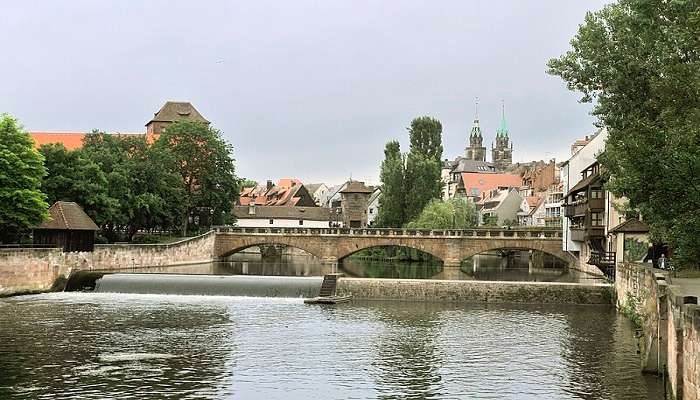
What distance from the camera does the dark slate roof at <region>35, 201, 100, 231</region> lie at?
53.0m

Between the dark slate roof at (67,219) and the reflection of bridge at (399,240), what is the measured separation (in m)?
24.5

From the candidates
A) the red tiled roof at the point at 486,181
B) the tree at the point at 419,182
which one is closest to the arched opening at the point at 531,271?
the tree at the point at 419,182

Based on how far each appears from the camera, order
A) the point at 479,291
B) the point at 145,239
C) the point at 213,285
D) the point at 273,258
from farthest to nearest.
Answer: the point at 273,258, the point at 145,239, the point at 213,285, the point at 479,291

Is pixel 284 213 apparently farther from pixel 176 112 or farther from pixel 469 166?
pixel 469 166

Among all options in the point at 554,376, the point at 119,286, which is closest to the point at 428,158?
the point at 119,286

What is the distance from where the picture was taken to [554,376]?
24828 millimetres

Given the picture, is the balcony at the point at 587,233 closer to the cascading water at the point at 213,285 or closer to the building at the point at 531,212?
the cascading water at the point at 213,285

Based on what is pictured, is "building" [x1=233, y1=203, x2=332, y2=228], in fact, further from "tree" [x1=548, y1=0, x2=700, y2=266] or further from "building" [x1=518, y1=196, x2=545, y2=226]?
"tree" [x1=548, y1=0, x2=700, y2=266]

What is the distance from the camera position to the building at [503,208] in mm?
129750

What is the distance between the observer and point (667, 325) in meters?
22.2

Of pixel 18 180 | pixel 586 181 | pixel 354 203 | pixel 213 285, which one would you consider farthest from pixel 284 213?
pixel 18 180

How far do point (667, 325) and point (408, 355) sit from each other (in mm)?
9452

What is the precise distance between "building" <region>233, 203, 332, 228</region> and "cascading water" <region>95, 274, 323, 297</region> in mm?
64230

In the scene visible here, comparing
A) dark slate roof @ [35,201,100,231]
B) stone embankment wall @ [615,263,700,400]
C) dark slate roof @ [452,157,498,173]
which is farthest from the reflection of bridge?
dark slate roof @ [452,157,498,173]
